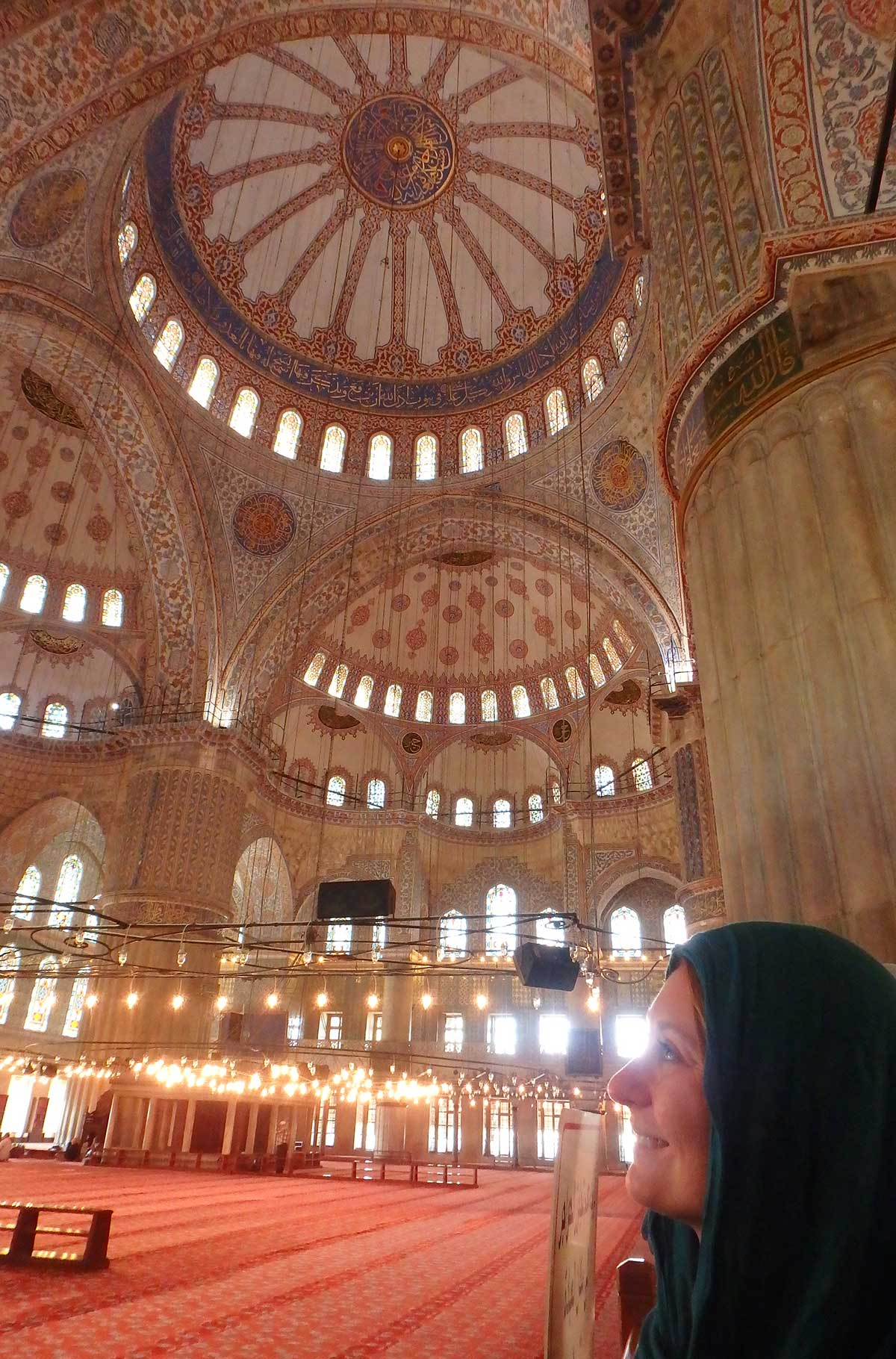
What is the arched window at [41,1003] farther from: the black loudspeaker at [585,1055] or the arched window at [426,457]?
the arched window at [426,457]

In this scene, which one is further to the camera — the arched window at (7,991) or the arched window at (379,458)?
the arched window at (379,458)

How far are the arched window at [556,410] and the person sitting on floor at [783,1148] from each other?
15043mm

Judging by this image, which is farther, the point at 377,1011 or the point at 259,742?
the point at 377,1011

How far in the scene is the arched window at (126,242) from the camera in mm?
12773

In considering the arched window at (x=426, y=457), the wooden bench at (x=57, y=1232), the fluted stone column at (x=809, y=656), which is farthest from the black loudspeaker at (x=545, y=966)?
the arched window at (x=426, y=457)

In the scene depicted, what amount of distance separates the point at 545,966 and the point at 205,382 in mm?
12101

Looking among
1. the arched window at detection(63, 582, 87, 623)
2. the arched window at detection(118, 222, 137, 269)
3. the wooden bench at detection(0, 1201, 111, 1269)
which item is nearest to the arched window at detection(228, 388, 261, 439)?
the arched window at detection(118, 222, 137, 269)

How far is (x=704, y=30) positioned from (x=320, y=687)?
47.7ft

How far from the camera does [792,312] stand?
14.1 ft

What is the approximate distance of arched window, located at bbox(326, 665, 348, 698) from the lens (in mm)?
18625

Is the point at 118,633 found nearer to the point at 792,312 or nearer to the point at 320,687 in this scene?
the point at 320,687

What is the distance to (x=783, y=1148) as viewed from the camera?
66 centimetres

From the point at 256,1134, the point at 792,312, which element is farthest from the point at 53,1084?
Result: the point at 792,312

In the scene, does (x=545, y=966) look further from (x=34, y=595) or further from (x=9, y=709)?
(x=9, y=709)
